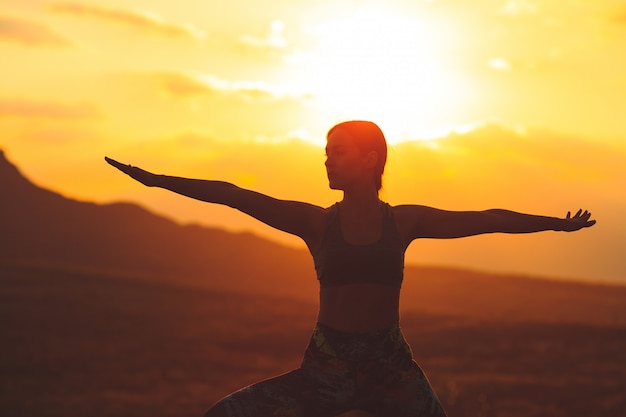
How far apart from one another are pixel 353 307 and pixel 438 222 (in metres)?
0.83

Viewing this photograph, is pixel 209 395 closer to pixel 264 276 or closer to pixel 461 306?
pixel 461 306

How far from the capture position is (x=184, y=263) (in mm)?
61656

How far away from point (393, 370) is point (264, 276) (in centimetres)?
5539

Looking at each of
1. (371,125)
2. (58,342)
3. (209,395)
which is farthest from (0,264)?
(371,125)

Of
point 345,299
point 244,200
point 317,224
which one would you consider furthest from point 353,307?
point 244,200

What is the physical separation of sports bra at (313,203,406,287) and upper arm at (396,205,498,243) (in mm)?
194

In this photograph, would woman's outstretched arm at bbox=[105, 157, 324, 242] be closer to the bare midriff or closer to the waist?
the bare midriff

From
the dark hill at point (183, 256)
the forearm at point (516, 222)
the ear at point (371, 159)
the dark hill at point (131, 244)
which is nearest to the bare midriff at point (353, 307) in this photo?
the ear at point (371, 159)

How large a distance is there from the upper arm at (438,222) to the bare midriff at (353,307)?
47 centimetres

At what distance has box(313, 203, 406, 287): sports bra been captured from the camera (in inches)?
231

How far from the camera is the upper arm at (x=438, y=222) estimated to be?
618 centimetres

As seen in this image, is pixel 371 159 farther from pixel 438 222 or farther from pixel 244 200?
pixel 244 200

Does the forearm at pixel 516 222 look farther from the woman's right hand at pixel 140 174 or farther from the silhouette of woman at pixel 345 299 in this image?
the woman's right hand at pixel 140 174

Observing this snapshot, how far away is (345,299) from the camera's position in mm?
5902
